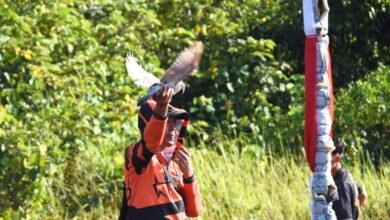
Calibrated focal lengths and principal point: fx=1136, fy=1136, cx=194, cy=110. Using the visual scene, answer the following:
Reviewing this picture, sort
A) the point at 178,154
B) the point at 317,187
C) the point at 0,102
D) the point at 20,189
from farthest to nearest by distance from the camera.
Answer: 1. the point at 0,102
2. the point at 20,189
3. the point at 178,154
4. the point at 317,187

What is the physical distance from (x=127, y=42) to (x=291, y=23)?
199 cm

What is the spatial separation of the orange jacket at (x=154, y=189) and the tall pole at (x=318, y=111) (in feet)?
3.18

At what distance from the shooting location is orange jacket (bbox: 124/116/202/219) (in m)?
6.44

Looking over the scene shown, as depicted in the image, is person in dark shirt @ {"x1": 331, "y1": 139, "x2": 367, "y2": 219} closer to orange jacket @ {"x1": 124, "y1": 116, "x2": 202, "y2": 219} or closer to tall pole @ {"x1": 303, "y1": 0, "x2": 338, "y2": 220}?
orange jacket @ {"x1": 124, "y1": 116, "x2": 202, "y2": 219}

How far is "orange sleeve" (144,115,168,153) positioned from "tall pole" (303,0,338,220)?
0.77m

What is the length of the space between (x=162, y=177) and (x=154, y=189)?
8 centimetres

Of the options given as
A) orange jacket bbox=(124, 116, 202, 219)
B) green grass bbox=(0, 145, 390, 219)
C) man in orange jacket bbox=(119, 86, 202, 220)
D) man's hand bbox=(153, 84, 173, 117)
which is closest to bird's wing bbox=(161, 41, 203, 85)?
man's hand bbox=(153, 84, 173, 117)

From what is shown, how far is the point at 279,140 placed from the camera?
11.0 meters

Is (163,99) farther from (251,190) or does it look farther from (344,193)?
(251,190)

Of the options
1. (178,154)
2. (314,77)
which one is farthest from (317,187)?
(178,154)

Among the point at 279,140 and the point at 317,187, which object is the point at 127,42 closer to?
the point at 279,140

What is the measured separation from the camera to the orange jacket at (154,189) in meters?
6.44

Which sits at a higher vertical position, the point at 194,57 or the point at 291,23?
the point at 291,23

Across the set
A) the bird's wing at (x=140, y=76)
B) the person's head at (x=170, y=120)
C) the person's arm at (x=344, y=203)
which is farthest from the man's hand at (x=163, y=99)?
the person's arm at (x=344, y=203)
